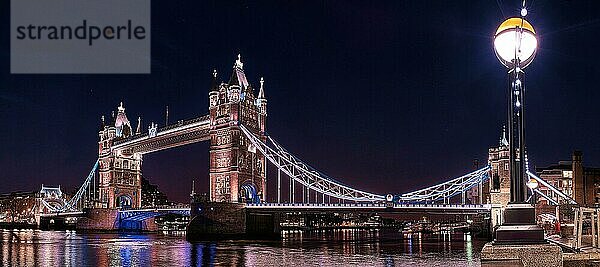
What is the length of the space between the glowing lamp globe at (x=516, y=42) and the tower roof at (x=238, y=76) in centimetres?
5514

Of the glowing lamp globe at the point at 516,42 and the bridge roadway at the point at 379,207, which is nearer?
the glowing lamp globe at the point at 516,42

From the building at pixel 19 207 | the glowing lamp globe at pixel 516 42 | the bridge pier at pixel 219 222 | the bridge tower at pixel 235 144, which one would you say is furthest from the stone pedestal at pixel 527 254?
the building at pixel 19 207

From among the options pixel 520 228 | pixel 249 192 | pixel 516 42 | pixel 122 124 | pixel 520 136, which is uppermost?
pixel 122 124

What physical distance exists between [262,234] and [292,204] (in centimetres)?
448

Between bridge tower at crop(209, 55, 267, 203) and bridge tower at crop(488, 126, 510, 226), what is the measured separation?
18.2 m

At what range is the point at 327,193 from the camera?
56406mm

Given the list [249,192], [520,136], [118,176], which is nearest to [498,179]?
[249,192]

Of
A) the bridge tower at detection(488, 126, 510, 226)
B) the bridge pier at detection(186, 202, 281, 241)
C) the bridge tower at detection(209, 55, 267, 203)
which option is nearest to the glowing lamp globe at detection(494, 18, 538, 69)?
the bridge tower at detection(488, 126, 510, 226)

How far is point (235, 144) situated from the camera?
2311 inches

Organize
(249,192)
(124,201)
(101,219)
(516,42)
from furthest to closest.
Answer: (124,201) → (101,219) → (249,192) → (516,42)

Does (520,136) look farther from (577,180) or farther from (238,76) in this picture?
(577,180)

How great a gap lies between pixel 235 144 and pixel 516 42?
172 ft

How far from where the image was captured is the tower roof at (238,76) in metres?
62.2

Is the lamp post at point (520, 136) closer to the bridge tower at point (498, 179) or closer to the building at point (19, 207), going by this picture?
the bridge tower at point (498, 179)
